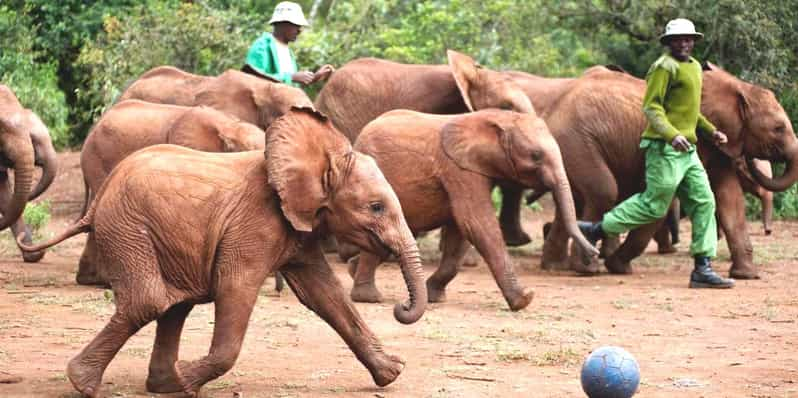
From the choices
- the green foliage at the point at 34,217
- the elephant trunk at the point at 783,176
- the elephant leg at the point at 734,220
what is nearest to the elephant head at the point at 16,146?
the green foliage at the point at 34,217

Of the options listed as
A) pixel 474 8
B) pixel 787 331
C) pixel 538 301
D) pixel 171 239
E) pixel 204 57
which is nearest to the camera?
pixel 171 239

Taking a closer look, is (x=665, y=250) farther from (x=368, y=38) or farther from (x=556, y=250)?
(x=368, y=38)

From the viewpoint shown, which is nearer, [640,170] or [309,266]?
[309,266]

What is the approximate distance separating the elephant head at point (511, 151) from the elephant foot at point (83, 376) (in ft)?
14.2

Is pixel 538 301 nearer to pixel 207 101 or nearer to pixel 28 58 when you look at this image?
pixel 207 101

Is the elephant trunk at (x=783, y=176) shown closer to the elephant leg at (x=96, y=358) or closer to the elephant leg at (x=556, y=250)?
the elephant leg at (x=556, y=250)

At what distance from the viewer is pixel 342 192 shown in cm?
767

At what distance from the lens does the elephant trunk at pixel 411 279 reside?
757 centimetres

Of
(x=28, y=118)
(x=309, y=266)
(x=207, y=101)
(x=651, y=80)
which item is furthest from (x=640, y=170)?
(x=309, y=266)

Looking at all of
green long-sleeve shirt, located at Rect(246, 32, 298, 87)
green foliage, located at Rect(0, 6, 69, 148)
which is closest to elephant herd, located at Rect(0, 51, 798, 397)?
green long-sleeve shirt, located at Rect(246, 32, 298, 87)

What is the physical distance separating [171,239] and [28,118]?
22.8ft

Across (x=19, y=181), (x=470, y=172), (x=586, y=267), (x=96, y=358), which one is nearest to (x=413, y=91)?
(x=586, y=267)

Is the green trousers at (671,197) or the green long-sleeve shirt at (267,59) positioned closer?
the green trousers at (671,197)

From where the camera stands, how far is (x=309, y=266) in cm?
785
